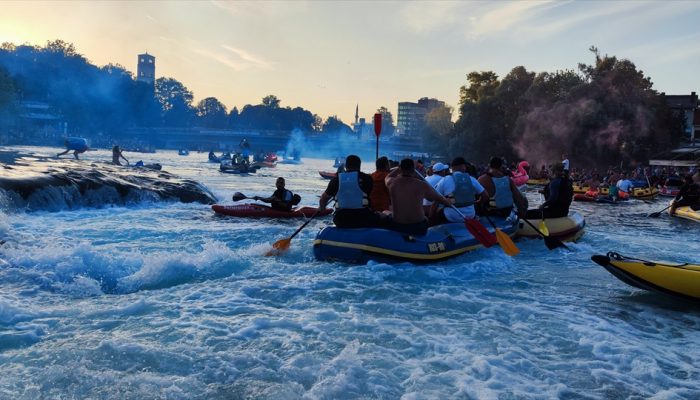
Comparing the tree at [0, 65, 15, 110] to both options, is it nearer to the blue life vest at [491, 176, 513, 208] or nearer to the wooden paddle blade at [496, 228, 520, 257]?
the blue life vest at [491, 176, 513, 208]

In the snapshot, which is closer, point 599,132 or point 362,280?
point 362,280

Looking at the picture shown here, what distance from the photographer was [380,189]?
9.63 m

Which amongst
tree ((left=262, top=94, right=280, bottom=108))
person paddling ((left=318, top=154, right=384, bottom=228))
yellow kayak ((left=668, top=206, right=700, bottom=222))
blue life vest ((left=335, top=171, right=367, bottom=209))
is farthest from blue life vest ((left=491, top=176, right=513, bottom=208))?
tree ((left=262, top=94, right=280, bottom=108))

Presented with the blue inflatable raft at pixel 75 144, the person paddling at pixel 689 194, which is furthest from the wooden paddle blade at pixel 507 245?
the blue inflatable raft at pixel 75 144

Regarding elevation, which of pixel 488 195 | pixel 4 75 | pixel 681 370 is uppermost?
pixel 4 75

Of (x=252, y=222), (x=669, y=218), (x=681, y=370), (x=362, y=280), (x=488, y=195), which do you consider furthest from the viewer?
(x=669, y=218)

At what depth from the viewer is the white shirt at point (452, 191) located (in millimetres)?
8992

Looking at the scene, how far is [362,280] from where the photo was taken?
23.0 ft

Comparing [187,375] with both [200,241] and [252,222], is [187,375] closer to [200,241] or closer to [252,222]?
[200,241]

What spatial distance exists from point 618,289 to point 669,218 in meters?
12.3

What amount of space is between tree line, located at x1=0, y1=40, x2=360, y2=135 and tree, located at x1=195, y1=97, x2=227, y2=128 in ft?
1.42

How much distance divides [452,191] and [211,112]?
6218 inches

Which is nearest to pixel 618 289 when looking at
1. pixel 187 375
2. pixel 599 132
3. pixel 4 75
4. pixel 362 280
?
pixel 362 280

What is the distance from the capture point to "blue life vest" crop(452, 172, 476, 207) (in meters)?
9.04
